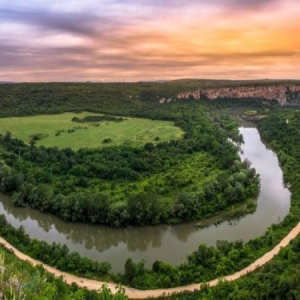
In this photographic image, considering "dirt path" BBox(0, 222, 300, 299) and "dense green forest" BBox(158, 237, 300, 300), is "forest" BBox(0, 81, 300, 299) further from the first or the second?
"dirt path" BBox(0, 222, 300, 299)

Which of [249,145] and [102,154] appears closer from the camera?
[102,154]

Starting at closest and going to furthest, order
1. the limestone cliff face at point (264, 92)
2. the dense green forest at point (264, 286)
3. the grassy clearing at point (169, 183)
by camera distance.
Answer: the dense green forest at point (264, 286) < the grassy clearing at point (169, 183) < the limestone cliff face at point (264, 92)

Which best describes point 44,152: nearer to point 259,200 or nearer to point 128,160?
point 128,160

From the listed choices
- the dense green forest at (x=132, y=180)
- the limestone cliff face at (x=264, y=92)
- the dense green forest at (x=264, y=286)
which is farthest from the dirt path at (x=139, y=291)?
→ the limestone cliff face at (x=264, y=92)

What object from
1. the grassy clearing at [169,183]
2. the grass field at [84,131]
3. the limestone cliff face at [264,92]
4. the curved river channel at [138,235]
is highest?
the limestone cliff face at [264,92]

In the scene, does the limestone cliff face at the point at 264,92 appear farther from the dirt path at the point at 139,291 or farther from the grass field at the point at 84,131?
the dirt path at the point at 139,291

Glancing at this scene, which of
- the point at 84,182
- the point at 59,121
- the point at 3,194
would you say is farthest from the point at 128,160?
the point at 59,121
